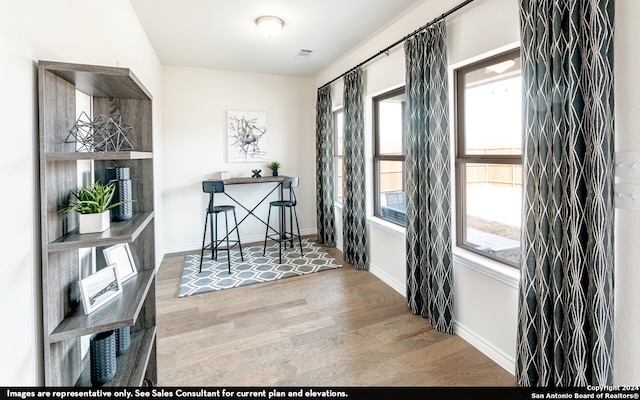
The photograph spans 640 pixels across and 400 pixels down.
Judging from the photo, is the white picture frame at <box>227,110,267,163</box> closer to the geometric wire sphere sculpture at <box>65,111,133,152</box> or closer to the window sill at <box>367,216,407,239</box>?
the window sill at <box>367,216,407,239</box>

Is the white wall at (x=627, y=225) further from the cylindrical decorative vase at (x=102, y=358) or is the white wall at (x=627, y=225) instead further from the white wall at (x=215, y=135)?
the white wall at (x=215, y=135)

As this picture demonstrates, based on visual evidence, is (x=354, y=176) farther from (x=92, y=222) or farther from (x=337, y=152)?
(x=92, y=222)

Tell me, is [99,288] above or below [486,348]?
above

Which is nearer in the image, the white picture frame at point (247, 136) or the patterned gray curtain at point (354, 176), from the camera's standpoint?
the patterned gray curtain at point (354, 176)

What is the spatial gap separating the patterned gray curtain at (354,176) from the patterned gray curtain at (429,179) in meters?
1.02

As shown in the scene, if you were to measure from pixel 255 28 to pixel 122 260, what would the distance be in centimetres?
266

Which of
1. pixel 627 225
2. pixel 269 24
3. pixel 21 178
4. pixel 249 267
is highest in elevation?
pixel 269 24

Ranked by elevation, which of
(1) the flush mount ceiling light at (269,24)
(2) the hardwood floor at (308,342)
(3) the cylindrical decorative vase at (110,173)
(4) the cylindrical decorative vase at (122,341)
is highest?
(1) the flush mount ceiling light at (269,24)

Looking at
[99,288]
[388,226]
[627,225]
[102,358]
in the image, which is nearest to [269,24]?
[388,226]

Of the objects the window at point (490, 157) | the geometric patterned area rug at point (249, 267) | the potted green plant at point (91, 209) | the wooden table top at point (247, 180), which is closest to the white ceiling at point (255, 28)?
the window at point (490, 157)

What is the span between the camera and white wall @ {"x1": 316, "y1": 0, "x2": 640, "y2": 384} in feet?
4.56

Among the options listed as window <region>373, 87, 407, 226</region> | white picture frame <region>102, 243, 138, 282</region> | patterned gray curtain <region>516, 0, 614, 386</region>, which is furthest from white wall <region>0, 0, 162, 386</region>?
window <region>373, 87, 407, 226</region>

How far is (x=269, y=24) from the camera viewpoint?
298cm

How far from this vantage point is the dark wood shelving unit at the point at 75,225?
112 cm
